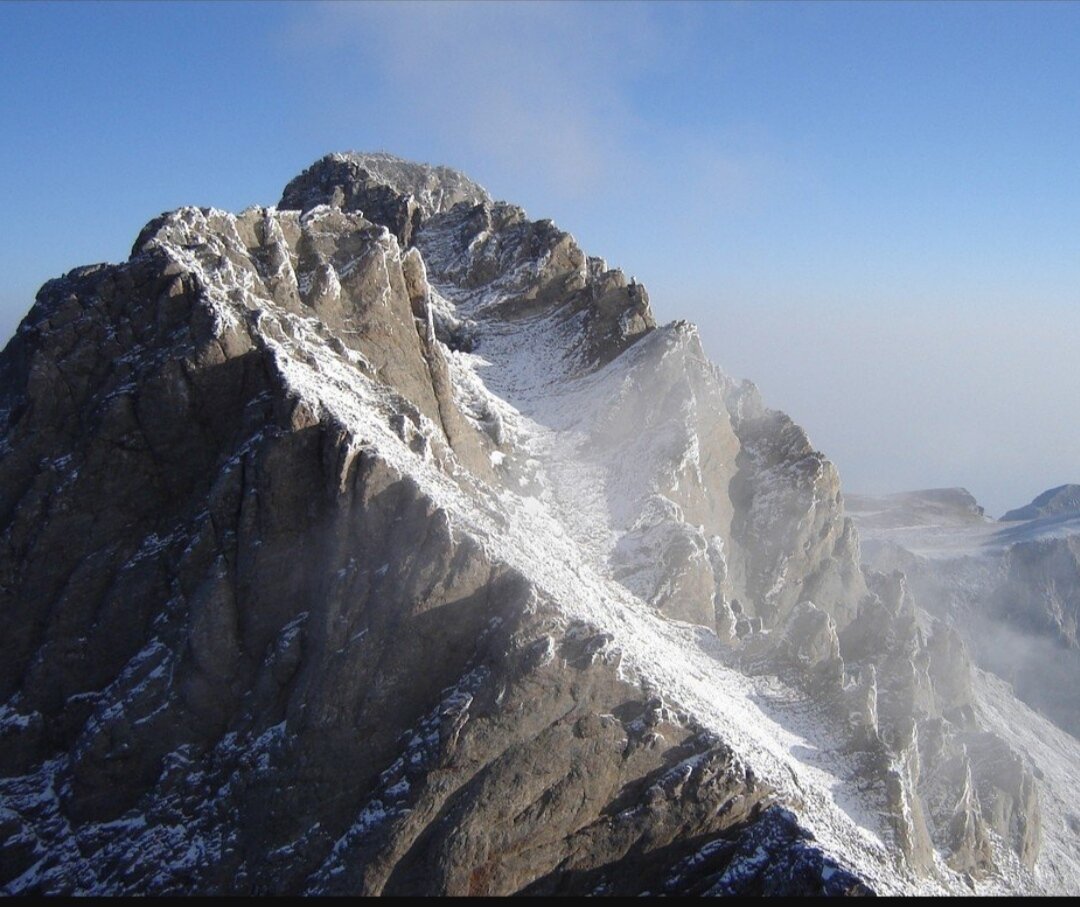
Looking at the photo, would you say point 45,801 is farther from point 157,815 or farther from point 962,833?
point 962,833

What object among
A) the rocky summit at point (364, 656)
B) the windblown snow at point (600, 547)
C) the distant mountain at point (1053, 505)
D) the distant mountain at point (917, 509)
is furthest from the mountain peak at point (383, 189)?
the distant mountain at point (1053, 505)

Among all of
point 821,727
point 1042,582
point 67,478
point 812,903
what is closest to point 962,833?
point 821,727

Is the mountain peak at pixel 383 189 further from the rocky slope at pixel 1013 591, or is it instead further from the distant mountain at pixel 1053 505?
the distant mountain at pixel 1053 505

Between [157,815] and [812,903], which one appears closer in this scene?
[812,903]

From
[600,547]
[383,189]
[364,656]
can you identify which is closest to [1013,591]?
[600,547]

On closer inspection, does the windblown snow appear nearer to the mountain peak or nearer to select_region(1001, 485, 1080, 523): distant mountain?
the mountain peak

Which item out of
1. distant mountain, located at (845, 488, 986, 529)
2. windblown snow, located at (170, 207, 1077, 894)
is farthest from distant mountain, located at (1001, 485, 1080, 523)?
windblown snow, located at (170, 207, 1077, 894)
